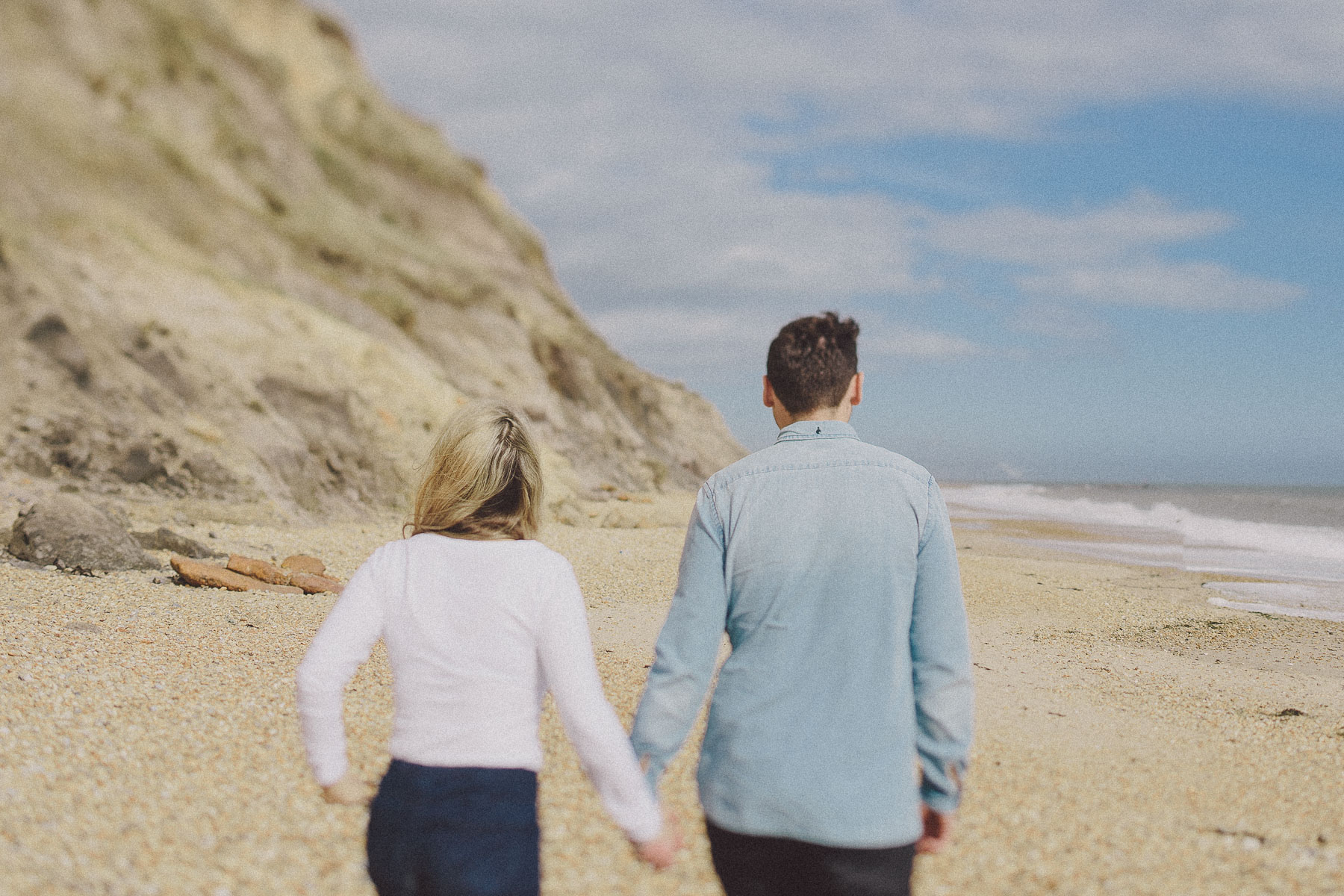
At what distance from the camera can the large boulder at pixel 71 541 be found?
10.1 m

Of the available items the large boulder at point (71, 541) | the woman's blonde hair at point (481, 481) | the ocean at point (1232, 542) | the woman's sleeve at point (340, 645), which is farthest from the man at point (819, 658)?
the ocean at point (1232, 542)

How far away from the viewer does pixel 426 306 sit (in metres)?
29.8

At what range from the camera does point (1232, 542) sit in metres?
28.0

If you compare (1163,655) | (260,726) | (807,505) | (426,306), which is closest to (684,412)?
(426,306)

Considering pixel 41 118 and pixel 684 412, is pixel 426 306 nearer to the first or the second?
pixel 41 118

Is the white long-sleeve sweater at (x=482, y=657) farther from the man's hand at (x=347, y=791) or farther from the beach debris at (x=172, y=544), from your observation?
the beach debris at (x=172, y=544)

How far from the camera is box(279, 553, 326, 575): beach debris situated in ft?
36.1

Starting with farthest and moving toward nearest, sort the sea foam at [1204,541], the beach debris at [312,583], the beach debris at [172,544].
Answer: the sea foam at [1204,541] < the beach debris at [172,544] < the beach debris at [312,583]

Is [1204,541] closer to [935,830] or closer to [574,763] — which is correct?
[574,763]

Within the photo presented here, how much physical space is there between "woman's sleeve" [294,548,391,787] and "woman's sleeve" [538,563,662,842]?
42cm

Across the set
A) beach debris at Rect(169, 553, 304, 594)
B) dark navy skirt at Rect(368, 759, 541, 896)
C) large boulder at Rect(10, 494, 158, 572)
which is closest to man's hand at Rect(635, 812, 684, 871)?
dark navy skirt at Rect(368, 759, 541, 896)

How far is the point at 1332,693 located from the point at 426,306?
82.9ft

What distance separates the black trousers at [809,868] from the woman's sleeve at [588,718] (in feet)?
0.68

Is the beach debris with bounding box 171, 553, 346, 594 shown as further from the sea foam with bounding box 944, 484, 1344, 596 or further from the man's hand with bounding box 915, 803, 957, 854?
the sea foam with bounding box 944, 484, 1344, 596
